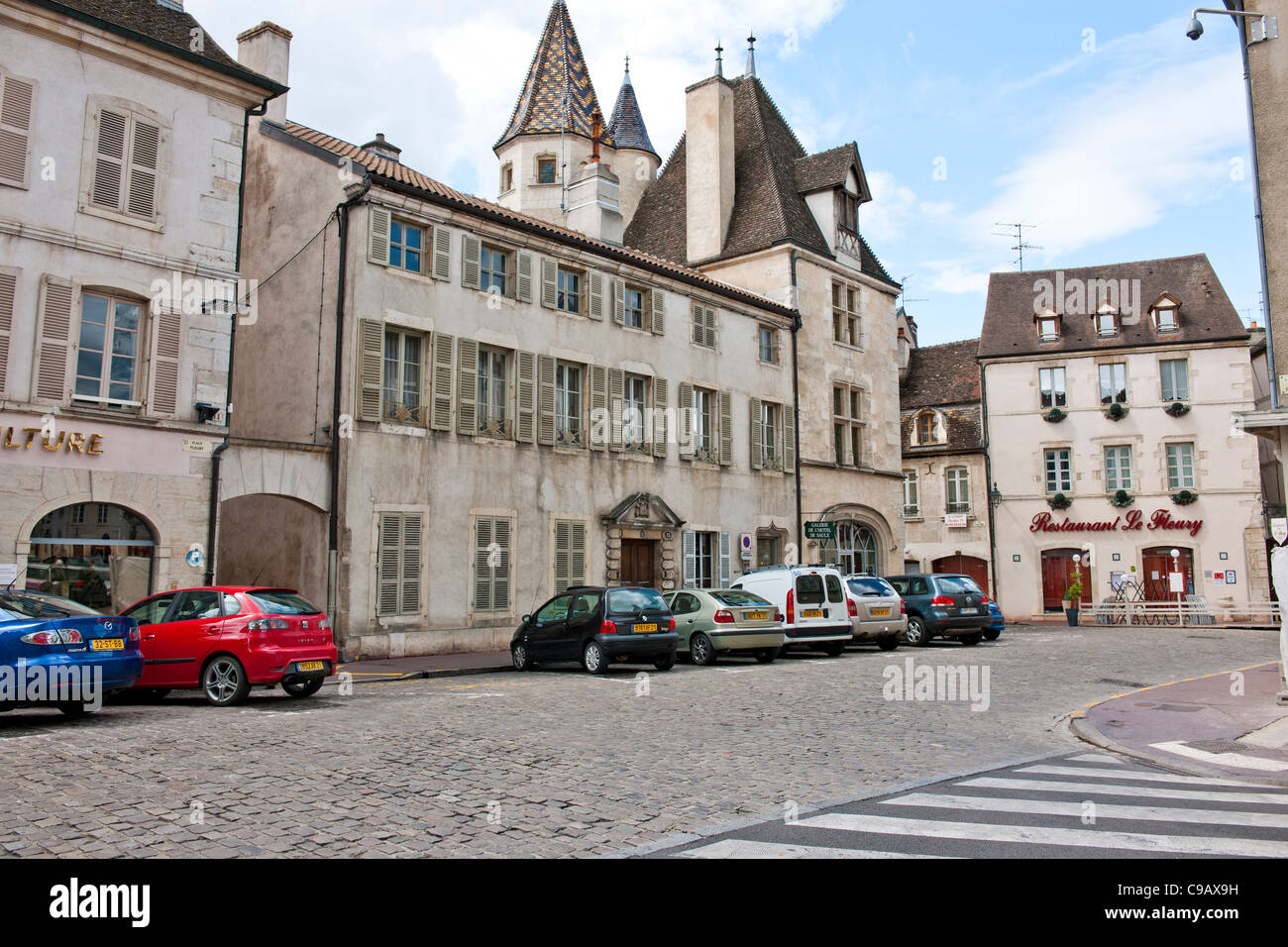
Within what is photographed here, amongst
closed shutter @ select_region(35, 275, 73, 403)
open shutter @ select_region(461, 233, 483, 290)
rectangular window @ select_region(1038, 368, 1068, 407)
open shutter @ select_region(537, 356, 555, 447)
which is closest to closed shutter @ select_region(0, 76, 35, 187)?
closed shutter @ select_region(35, 275, 73, 403)

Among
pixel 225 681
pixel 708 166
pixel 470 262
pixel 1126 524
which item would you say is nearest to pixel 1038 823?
pixel 225 681

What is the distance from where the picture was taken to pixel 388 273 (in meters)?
20.3

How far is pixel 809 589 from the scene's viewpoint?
2088cm

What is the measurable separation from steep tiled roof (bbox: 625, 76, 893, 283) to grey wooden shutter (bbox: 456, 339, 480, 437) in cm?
1310

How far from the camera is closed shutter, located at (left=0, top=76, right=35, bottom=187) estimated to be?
15.3 m

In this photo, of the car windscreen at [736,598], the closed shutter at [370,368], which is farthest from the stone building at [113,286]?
the car windscreen at [736,598]

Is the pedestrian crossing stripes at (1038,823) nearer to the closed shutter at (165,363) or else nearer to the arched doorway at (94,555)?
the arched doorway at (94,555)

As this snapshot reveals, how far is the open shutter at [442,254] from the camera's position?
69.7 feet

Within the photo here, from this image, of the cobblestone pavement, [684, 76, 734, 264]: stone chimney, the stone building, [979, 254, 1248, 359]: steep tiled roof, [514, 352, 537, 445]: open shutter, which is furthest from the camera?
[979, 254, 1248, 359]: steep tiled roof

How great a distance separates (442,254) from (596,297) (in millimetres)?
4704

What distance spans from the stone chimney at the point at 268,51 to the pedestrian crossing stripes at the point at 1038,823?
19632 millimetres

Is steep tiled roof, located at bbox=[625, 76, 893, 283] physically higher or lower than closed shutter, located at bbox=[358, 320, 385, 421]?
higher

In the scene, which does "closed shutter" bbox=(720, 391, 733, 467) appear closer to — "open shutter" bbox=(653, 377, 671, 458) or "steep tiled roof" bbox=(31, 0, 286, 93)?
"open shutter" bbox=(653, 377, 671, 458)
